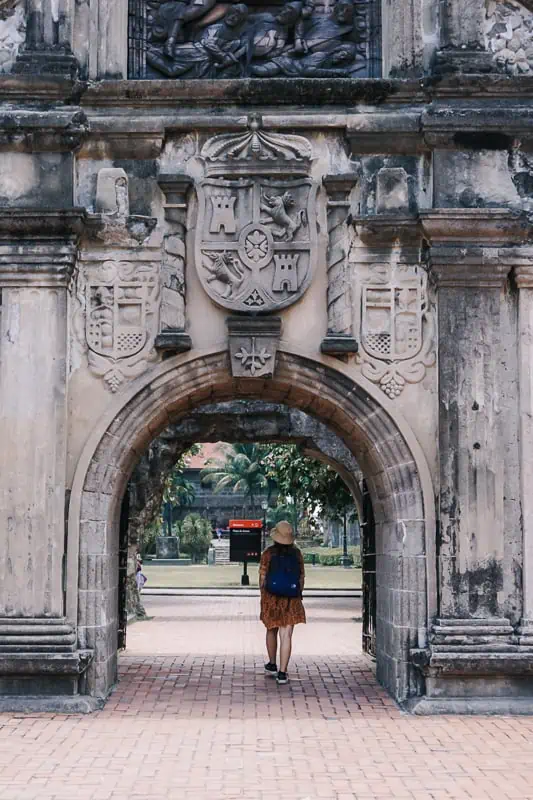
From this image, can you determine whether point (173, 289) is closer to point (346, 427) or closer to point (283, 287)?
point (283, 287)

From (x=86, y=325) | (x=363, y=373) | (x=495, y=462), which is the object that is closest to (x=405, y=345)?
(x=363, y=373)

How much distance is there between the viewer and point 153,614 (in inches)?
792

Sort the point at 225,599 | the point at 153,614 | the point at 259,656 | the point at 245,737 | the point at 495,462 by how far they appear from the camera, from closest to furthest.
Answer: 1. the point at 245,737
2. the point at 495,462
3. the point at 259,656
4. the point at 153,614
5. the point at 225,599

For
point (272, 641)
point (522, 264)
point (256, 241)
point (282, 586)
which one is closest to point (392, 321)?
point (522, 264)

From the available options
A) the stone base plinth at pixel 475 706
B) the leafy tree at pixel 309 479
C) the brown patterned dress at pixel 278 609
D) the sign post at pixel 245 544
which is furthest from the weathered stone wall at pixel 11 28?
the sign post at pixel 245 544

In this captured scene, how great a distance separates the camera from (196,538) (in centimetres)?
4962

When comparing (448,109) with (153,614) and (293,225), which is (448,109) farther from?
(153,614)

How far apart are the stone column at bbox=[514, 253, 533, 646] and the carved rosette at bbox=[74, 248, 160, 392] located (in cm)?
308

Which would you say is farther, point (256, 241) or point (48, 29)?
point (48, 29)

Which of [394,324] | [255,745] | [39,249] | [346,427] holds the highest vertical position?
[39,249]

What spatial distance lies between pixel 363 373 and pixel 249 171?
6.58 feet

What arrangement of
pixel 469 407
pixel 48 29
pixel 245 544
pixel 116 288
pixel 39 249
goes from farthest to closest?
pixel 245 544
pixel 48 29
pixel 116 288
pixel 39 249
pixel 469 407

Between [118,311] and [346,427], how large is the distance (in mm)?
2243

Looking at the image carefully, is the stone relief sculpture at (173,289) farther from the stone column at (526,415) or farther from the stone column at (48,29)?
the stone column at (526,415)
